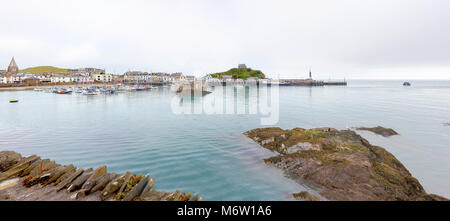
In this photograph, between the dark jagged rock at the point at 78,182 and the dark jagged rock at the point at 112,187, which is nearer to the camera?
the dark jagged rock at the point at 112,187

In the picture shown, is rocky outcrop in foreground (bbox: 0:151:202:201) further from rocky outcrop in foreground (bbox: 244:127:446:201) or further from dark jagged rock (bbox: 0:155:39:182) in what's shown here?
rocky outcrop in foreground (bbox: 244:127:446:201)

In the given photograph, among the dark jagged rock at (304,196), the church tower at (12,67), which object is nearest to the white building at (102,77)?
the church tower at (12,67)

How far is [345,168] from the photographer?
1127 centimetres

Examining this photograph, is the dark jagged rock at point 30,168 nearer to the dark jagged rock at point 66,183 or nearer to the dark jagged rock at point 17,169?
the dark jagged rock at point 17,169

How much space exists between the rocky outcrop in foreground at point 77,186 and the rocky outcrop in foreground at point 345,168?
702 cm

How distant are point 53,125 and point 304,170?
32.0m

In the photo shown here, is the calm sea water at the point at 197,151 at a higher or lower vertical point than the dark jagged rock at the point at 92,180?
lower

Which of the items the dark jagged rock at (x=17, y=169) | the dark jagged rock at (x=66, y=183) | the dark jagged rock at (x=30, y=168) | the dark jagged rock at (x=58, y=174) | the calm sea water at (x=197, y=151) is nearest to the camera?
the dark jagged rock at (x=66, y=183)

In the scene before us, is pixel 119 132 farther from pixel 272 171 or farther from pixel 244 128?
pixel 272 171

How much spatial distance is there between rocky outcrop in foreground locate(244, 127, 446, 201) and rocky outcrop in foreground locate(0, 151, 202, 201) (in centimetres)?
702

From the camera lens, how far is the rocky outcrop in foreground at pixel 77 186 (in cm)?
831
